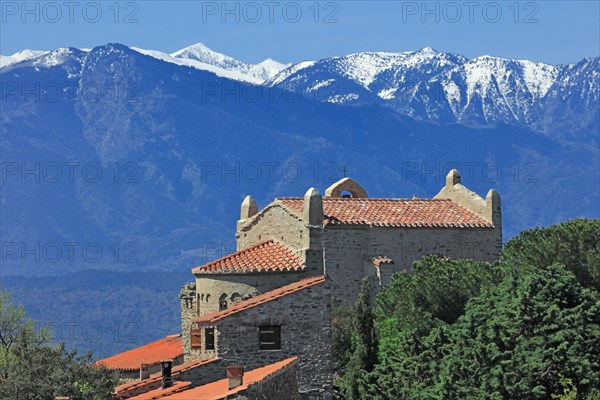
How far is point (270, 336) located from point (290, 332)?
0.62m

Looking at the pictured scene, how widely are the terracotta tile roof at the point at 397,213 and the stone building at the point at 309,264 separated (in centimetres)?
4

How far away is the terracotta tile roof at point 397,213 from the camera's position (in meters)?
63.5

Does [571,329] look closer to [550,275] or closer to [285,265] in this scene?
[550,275]

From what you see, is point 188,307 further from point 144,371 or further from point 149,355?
point 149,355

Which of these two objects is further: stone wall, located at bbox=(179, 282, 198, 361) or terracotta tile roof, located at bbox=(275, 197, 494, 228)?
terracotta tile roof, located at bbox=(275, 197, 494, 228)

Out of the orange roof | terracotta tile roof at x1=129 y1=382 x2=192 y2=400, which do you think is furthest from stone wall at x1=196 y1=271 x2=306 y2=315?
terracotta tile roof at x1=129 y1=382 x2=192 y2=400

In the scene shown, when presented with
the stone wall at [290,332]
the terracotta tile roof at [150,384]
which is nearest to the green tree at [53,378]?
the terracotta tile roof at [150,384]

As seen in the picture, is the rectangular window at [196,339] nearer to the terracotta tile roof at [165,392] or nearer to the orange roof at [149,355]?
the terracotta tile roof at [165,392]

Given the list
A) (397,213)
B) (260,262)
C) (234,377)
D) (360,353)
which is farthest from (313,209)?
(234,377)

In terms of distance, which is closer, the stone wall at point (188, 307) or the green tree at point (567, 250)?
the green tree at point (567, 250)

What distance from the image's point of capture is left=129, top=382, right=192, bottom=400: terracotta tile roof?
4274 cm

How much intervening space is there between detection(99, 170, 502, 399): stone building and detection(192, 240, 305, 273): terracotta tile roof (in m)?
0.05

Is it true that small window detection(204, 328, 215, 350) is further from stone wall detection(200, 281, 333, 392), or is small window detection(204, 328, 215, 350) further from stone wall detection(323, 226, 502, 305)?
stone wall detection(323, 226, 502, 305)

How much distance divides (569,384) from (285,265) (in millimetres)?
16000
